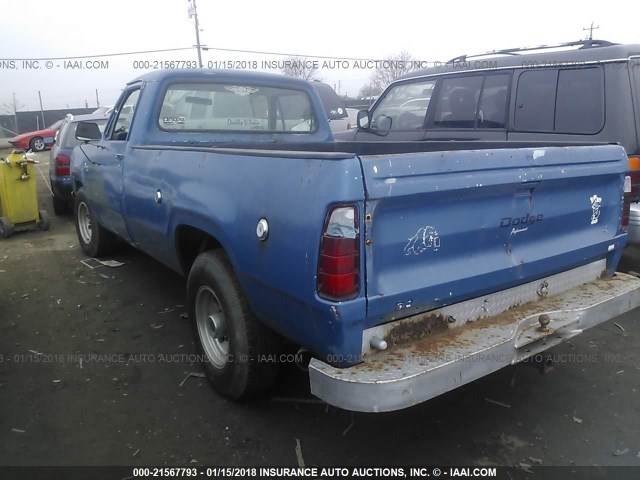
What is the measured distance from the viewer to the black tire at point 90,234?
19.0 ft

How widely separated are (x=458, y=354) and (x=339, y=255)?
704 millimetres

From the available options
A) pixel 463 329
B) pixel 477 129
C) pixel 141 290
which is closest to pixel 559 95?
pixel 477 129

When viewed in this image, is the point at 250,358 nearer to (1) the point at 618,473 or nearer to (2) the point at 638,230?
(1) the point at 618,473

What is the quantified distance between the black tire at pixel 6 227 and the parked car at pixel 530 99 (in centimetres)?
523

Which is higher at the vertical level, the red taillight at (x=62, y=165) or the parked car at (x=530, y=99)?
the parked car at (x=530, y=99)

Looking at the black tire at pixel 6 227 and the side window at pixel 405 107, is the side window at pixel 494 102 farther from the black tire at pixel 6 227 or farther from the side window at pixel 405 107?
the black tire at pixel 6 227

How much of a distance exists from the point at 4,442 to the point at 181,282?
2614 mm

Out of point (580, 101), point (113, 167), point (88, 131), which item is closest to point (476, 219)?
point (580, 101)

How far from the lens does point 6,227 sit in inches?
291

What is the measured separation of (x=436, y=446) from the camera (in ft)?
8.89

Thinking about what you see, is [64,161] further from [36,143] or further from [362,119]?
[36,143]

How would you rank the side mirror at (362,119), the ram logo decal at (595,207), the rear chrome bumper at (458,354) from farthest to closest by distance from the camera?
1. the side mirror at (362,119)
2. the ram logo decal at (595,207)
3. the rear chrome bumper at (458,354)

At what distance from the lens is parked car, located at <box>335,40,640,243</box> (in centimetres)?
438

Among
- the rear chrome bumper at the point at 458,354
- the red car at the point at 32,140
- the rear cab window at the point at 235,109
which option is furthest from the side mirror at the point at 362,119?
the red car at the point at 32,140
